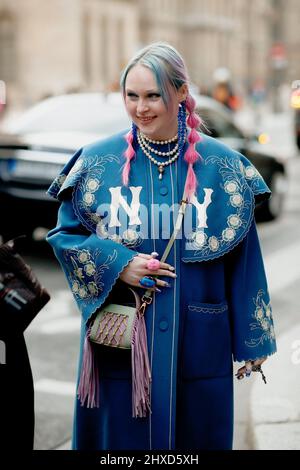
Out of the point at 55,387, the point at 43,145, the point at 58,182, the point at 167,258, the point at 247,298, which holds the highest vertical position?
the point at 43,145

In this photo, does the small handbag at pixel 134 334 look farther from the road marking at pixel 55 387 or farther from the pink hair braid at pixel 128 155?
the road marking at pixel 55 387

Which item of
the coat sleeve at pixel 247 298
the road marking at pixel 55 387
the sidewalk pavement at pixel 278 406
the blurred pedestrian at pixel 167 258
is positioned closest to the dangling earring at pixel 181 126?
the blurred pedestrian at pixel 167 258

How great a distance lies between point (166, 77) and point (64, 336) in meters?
3.48

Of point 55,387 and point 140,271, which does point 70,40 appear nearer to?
point 55,387

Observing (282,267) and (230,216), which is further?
(282,267)

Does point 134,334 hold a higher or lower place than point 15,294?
lower

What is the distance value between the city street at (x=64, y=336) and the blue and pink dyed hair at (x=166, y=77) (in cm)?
171

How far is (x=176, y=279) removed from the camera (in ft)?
8.15

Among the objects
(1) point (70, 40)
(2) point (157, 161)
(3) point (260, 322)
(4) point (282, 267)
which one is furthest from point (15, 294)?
(1) point (70, 40)

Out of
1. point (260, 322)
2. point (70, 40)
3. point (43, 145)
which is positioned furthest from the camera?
point (70, 40)

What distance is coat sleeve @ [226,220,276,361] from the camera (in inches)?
102

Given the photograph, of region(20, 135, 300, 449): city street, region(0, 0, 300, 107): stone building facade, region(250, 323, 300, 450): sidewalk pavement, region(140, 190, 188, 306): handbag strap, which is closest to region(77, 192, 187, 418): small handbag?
region(140, 190, 188, 306): handbag strap

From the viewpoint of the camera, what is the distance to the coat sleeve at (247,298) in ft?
8.46

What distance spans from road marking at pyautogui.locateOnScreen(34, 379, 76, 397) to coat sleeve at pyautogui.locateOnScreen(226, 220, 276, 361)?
82.7 inches
